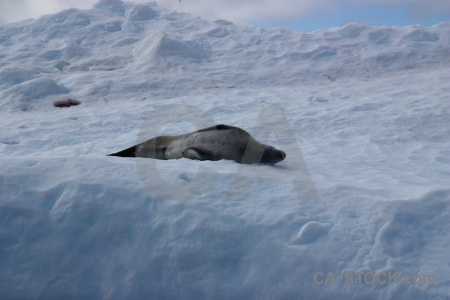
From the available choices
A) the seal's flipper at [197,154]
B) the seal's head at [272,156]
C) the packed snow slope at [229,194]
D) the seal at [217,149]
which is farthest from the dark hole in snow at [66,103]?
the seal's head at [272,156]

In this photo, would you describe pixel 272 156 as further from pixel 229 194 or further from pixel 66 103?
pixel 66 103

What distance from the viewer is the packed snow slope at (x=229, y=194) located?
94.0 inches

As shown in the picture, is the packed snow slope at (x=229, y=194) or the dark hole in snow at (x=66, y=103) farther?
the dark hole in snow at (x=66, y=103)

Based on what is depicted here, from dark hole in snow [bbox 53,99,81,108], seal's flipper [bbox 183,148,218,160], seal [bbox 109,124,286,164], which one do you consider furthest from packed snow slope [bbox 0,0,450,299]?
seal's flipper [bbox 183,148,218,160]

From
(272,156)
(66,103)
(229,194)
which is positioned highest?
(229,194)

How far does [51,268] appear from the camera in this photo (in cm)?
245

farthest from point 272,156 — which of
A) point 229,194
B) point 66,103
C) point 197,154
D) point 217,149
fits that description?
point 66,103

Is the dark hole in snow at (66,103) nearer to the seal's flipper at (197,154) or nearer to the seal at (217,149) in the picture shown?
the seal at (217,149)

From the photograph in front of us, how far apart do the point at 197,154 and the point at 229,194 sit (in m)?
1.64

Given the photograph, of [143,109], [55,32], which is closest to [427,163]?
[143,109]

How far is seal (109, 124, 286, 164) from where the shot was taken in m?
4.61

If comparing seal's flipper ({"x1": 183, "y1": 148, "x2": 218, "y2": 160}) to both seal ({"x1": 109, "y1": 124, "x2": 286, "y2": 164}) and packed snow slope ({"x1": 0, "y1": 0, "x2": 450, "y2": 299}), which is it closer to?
seal ({"x1": 109, "y1": 124, "x2": 286, "y2": 164})

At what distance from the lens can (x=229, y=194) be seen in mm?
2963

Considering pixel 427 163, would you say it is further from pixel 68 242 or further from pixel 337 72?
pixel 337 72
